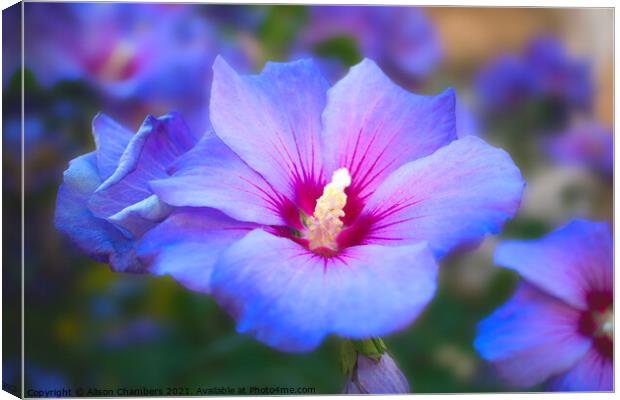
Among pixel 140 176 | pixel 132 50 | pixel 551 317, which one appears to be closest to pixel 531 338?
pixel 551 317

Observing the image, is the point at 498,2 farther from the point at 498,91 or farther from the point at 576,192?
the point at 576,192

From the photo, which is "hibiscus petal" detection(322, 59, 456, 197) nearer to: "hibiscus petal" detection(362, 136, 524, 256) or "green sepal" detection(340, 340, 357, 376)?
"hibiscus petal" detection(362, 136, 524, 256)

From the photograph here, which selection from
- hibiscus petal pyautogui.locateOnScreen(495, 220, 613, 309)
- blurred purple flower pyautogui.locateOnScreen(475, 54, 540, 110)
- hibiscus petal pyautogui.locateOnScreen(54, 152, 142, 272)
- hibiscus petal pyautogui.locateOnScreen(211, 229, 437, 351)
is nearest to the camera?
hibiscus petal pyautogui.locateOnScreen(211, 229, 437, 351)

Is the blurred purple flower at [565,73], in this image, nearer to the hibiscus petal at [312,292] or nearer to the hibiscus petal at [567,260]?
the hibiscus petal at [567,260]

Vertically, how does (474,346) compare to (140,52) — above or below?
below

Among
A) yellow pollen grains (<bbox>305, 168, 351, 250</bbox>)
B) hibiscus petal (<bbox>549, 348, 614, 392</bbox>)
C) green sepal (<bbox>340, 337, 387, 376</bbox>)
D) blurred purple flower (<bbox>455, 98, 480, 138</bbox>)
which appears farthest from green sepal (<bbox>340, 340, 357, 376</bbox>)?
blurred purple flower (<bbox>455, 98, 480, 138</bbox>)

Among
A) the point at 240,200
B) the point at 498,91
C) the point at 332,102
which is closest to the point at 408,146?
the point at 332,102

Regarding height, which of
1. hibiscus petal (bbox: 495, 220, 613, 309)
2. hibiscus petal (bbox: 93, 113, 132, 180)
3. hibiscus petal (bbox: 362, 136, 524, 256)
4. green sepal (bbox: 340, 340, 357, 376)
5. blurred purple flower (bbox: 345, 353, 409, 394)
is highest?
hibiscus petal (bbox: 93, 113, 132, 180)

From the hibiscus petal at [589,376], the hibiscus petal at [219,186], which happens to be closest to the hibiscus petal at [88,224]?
the hibiscus petal at [219,186]
